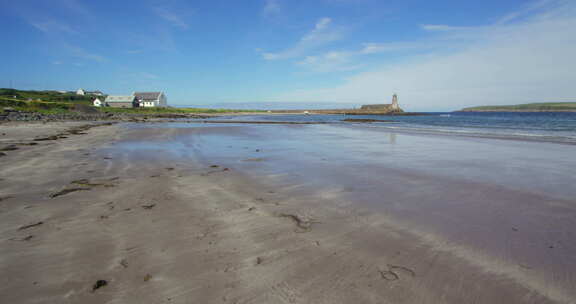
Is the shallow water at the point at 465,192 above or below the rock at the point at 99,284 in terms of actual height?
above

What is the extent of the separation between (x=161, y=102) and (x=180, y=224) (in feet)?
376

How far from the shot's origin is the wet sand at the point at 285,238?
234 centimetres

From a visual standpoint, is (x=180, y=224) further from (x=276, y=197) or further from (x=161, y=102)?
(x=161, y=102)

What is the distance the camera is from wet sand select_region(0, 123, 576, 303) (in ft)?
7.69

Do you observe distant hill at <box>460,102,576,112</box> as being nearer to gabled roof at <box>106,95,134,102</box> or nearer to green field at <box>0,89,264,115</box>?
green field at <box>0,89,264,115</box>

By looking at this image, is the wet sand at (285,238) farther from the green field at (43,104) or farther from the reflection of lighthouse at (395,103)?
the reflection of lighthouse at (395,103)

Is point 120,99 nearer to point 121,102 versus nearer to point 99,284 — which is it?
point 121,102

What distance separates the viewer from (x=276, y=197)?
4.96 metres

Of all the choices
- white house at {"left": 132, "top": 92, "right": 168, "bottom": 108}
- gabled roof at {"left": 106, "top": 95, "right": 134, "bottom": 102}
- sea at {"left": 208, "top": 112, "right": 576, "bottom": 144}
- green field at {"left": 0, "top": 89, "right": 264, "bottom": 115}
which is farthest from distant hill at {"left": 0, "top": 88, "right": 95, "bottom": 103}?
sea at {"left": 208, "top": 112, "right": 576, "bottom": 144}

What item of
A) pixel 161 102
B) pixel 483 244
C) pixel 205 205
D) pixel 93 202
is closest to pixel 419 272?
pixel 483 244

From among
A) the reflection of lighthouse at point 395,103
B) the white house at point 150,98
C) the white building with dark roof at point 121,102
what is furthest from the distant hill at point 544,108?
the white building with dark roof at point 121,102

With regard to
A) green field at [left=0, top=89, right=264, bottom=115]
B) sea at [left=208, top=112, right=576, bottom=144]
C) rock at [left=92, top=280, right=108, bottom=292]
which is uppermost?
green field at [left=0, top=89, right=264, bottom=115]

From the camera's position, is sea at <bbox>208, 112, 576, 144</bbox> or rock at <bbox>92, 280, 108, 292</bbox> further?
sea at <bbox>208, 112, 576, 144</bbox>

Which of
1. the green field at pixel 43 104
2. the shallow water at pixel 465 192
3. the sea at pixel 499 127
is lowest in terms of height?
the shallow water at pixel 465 192
